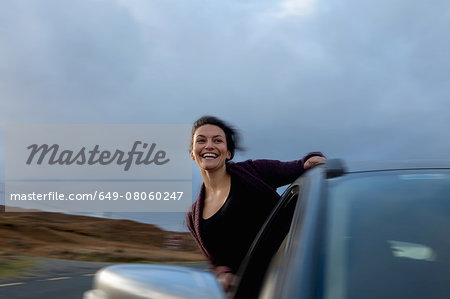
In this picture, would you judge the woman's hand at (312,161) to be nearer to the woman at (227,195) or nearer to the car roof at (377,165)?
the woman at (227,195)

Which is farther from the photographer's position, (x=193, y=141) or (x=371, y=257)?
(x=193, y=141)

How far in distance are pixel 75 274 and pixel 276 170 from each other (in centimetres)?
1080

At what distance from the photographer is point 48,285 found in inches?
412

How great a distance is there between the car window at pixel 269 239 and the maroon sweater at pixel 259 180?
0.72 m

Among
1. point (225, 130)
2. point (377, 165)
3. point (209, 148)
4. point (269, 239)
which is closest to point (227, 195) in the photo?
point (209, 148)

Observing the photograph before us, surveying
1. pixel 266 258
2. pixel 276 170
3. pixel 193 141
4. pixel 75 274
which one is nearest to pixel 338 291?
pixel 266 258

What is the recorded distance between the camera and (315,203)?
164cm

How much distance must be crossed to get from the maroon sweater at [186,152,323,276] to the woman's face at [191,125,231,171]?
0.12 metres

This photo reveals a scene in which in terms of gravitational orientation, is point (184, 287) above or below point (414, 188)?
below

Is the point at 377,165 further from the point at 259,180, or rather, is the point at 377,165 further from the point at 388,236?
the point at 259,180

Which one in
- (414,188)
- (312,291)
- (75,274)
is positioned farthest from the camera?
(75,274)

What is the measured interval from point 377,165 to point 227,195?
1.51 meters

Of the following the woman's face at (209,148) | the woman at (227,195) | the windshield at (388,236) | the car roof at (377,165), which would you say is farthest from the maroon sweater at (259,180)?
the windshield at (388,236)

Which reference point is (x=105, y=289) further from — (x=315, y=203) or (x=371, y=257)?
(x=371, y=257)
